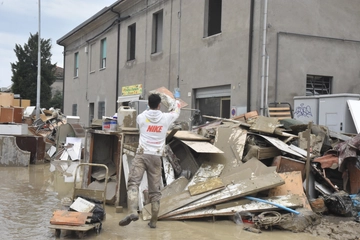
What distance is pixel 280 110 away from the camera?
10.0 m

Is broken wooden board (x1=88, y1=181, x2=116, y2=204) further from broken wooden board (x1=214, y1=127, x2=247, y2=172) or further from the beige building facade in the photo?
the beige building facade

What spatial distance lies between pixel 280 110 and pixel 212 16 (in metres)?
4.45

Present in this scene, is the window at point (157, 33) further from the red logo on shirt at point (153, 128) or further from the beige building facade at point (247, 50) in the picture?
the red logo on shirt at point (153, 128)

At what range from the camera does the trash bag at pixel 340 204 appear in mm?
6090

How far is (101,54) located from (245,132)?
1543 cm

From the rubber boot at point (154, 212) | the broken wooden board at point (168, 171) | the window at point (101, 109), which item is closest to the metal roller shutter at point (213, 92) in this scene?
the broken wooden board at point (168, 171)

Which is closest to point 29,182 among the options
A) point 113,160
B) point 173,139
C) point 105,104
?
point 113,160

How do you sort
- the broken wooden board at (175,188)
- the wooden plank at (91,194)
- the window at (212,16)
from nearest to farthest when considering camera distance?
the wooden plank at (91,194) → the broken wooden board at (175,188) → the window at (212,16)

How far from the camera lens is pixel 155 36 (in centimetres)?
1595

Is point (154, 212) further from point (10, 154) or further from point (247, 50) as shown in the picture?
point (10, 154)

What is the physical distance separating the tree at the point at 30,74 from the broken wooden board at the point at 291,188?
33.3 metres

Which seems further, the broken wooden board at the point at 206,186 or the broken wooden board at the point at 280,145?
the broken wooden board at the point at 280,145

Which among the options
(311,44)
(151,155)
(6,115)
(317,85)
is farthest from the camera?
(6,115)

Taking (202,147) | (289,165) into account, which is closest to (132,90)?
(202,147)
